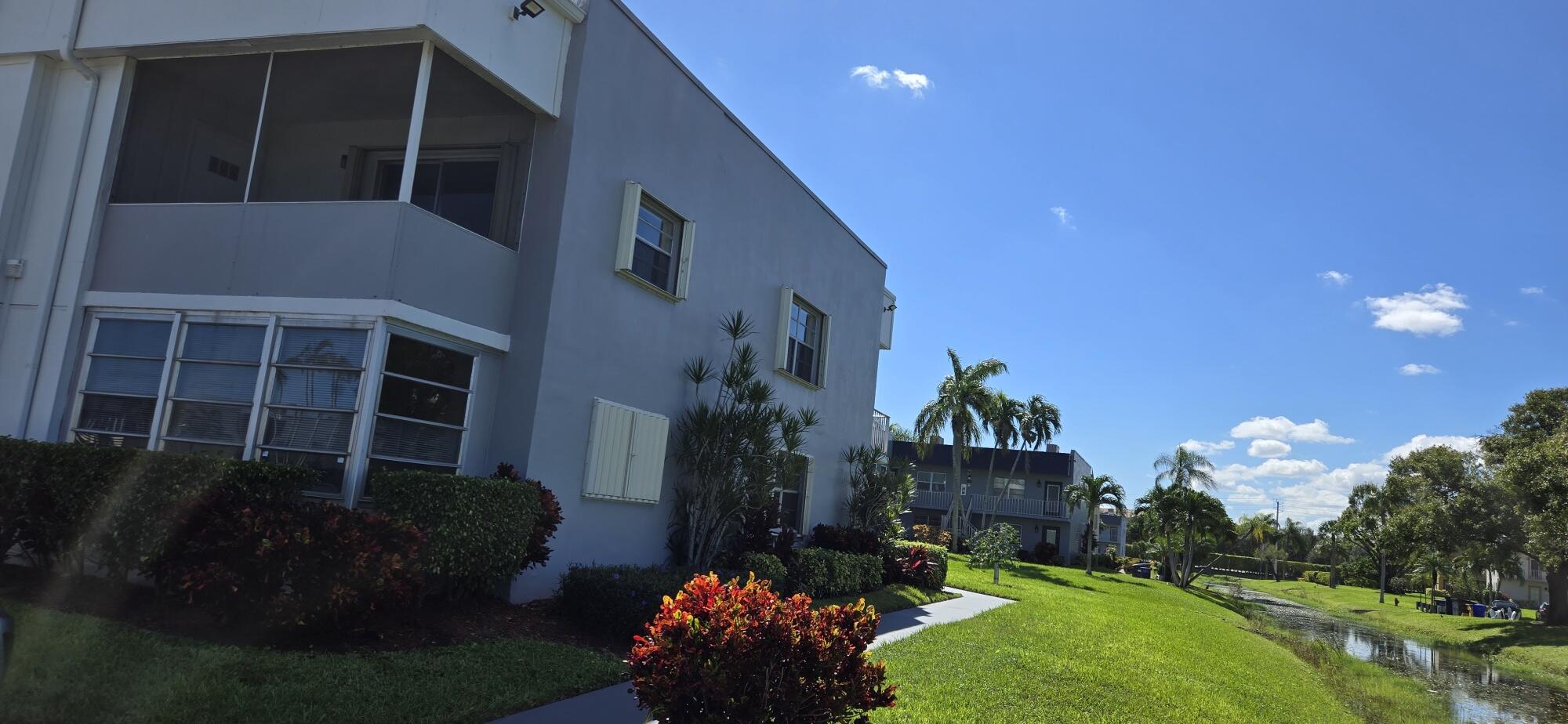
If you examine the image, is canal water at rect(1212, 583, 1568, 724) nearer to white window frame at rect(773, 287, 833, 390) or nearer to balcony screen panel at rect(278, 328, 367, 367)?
white window frame at rect(773, 287, 833, 390)

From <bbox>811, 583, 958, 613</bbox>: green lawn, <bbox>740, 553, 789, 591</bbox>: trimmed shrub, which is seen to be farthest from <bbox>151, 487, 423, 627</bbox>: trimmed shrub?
<bbox>811, 583, 958, 613</bbox>: green lawn

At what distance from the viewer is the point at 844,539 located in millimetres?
16297

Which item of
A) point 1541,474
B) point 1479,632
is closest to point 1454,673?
point 1541,474

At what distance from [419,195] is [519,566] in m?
4.90

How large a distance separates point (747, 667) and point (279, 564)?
4136 mm

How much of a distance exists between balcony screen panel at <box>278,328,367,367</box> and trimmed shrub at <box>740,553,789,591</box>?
5.48 m

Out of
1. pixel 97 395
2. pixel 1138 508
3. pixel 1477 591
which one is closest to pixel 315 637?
pixel 97 395

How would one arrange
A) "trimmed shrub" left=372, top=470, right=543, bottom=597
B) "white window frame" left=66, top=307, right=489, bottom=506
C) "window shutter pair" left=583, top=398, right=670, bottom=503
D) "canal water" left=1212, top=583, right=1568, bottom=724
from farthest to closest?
"canal water" left=1212, top=583, right=1568, bottom=724, "window shutter pair" left=583, top=398, right=670, bottom=503, "white window frame" left=66, top=307, right=489, bottom=506, "trimmed shrub" left=372, top=470, right=543, bottom=597

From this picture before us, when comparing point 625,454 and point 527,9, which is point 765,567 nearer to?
point 625,454

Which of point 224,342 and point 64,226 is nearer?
point 224,342

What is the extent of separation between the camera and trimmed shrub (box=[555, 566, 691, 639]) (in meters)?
8.79

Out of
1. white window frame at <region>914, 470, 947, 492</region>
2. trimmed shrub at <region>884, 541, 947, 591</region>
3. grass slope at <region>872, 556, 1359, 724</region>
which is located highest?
white window frame at <region>914, 470, 947, 492</region>

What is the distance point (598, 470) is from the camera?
10.6 metres

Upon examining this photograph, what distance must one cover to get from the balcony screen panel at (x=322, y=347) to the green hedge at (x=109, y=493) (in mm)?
1125
